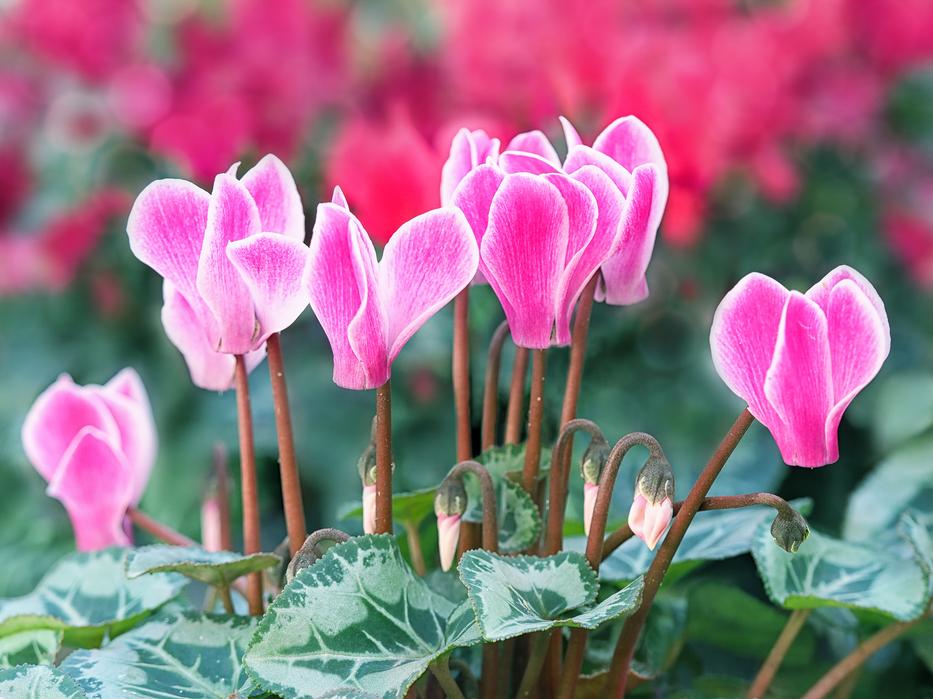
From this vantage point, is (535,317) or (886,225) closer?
(535,317)

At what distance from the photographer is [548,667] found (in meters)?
0.67

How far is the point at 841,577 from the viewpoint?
77 centimetres

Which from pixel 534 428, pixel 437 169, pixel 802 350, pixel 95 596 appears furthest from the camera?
pixel 437 169

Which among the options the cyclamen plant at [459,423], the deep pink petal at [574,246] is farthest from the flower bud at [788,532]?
the deep pink petal at [574,246]

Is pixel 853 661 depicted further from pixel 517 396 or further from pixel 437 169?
pixel 437 169

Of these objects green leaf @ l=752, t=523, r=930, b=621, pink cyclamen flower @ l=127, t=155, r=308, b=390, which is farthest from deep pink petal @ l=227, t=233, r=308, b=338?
green leaf @ l=752, t=523, r=930, b=621

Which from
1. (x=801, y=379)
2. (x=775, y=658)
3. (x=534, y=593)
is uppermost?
(x=801, y=379)

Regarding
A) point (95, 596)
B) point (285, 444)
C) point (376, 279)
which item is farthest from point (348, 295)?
point (95, 596)

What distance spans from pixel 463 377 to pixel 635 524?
17 cm

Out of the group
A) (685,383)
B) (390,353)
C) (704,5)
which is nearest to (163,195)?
(390,353)

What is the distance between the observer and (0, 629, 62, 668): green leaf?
0.70 metres

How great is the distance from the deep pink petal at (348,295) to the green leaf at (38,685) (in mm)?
190

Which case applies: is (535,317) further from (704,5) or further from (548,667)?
(704,5)

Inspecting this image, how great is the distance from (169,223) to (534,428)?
0.22 m
